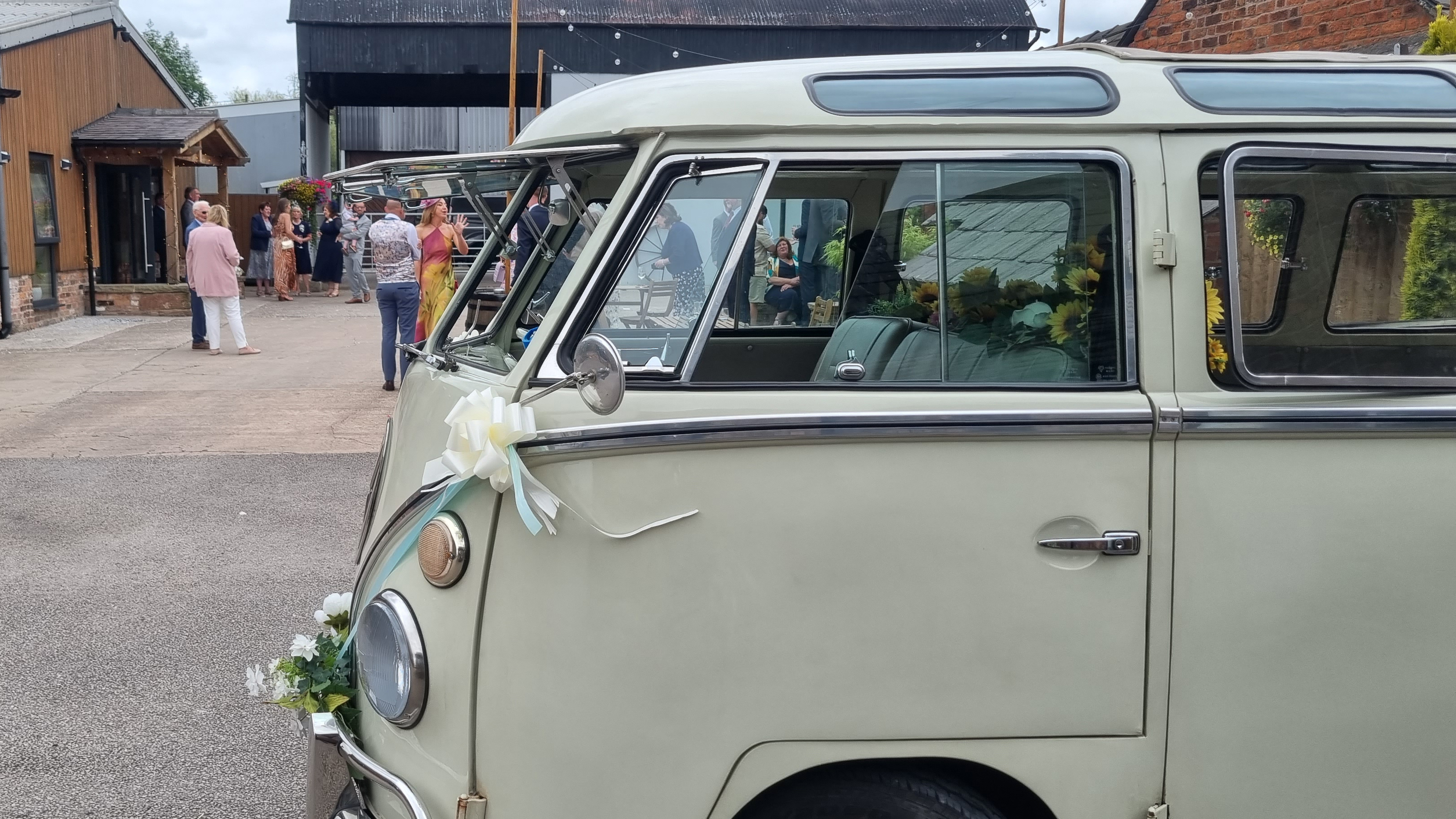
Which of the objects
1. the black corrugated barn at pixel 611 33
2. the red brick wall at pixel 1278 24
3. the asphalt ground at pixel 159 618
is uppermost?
the black corrugated barn at pixel 611 33

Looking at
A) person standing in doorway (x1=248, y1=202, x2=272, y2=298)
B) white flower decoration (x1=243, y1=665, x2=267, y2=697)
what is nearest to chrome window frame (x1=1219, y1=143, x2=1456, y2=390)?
white flower decoration (x1=243, y1=665, x2=267, y2=697)

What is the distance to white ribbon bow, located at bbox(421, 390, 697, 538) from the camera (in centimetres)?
217

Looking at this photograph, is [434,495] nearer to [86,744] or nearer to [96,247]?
[86,744]

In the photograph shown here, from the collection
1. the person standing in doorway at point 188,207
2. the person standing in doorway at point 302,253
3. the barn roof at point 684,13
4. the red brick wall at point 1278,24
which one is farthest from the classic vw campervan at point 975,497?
the barn roof at point 684,13

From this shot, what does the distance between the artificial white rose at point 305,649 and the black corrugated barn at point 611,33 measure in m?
25.5

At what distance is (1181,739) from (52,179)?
19.7 metres

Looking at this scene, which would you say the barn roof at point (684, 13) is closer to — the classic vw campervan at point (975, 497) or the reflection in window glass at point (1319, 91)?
the reflection in window glass at point (1319, 91)

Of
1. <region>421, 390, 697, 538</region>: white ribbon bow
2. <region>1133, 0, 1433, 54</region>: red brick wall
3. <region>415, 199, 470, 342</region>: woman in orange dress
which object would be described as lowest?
<region>421, 390, 697, 538</region>: white ribbon bow

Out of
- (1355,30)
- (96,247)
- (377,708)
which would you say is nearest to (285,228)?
(96,247)

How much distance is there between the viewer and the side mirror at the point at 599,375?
2096mm

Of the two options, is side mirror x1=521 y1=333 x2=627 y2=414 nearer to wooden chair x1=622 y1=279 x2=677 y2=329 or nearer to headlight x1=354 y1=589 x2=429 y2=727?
wooden chair x1=622 y1=279 x2=677 y2=329

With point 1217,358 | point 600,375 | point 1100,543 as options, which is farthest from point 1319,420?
point 600,375

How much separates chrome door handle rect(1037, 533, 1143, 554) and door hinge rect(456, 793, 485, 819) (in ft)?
3.81

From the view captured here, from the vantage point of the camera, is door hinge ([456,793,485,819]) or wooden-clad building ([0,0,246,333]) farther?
wooden-clad building ([0,0,246,333])
